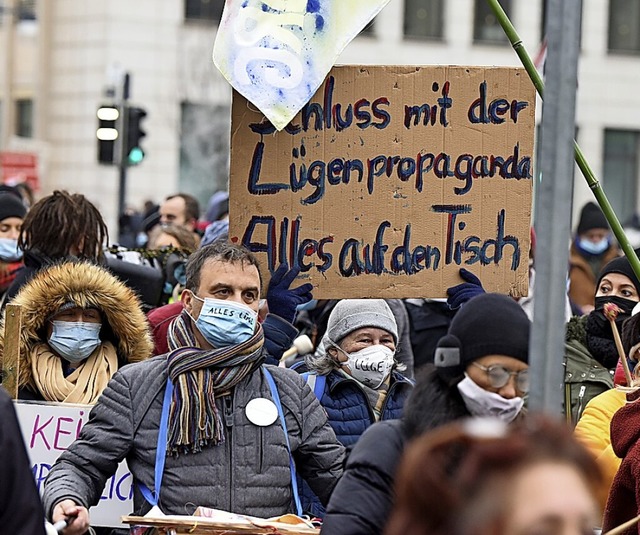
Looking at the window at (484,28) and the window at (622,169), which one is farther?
the window at (622,169)

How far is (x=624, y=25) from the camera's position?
36938 mm

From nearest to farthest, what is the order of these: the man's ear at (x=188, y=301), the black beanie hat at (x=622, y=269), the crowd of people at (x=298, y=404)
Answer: the crowd of people at (x=298, y=404) → the man's ear at (x=188, y=301) → the black beanie hat at (x=622, y=269)

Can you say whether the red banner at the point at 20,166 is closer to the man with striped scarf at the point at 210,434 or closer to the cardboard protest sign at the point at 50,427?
the cardboard protest sign at the point at 50,427

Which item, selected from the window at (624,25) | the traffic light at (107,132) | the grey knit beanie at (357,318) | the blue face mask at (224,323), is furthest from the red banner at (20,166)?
the blue face mask at (224,323)

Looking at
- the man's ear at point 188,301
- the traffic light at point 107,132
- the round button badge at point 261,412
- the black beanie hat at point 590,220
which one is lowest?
the round button badge at point 261,412

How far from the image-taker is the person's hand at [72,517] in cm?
450

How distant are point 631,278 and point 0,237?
11.8 feet

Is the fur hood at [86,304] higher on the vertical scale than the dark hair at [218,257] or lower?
lower

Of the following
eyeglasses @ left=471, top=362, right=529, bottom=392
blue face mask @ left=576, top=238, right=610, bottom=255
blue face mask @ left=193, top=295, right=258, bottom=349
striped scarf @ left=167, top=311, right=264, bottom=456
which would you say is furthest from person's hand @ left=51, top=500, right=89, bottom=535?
blue face mask @ left=576, top=238, right=610, bottom=255

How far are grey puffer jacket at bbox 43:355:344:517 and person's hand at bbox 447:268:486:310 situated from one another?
100 centimetres

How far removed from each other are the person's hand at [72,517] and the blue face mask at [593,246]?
340 inches

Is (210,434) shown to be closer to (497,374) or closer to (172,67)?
(497,374)

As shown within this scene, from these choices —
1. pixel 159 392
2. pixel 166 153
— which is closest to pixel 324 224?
pixel 159 392

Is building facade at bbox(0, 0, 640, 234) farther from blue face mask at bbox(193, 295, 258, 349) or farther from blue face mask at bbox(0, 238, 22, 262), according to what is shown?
blue face mask at bbox(193, 295, 258, 349)
